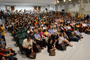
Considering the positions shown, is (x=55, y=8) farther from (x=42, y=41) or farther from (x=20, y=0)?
(x=42, y=41)

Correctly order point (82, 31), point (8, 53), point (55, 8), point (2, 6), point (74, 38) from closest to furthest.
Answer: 1. point (8, 53)
2. point (74, 38)
3. point (82, 31)
4. point (2, 6)
5. point (55, 8)

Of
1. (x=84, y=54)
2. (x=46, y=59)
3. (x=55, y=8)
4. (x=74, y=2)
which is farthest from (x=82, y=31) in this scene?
(x=55, y=8)

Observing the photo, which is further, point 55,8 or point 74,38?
point 55,8

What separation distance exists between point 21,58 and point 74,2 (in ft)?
57.4

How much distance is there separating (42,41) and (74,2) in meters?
16.1

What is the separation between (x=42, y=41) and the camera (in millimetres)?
5035

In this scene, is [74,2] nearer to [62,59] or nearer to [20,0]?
[20,0]

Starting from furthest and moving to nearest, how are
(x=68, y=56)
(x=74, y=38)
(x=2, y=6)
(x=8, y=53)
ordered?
(x=2, y=6) → (x=74, y=38) → (x=68, y=56) → (x=8, y=53)

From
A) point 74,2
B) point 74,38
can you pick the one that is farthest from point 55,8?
point 74,38

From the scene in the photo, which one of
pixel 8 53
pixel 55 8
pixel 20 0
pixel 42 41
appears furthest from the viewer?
pixel 55 8

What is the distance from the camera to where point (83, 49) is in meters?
5.14

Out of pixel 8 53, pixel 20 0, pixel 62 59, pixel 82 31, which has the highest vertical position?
pixel 20 0

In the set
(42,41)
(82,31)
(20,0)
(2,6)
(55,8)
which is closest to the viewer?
(42,41)

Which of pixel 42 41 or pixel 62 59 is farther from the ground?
pixel 42 41
